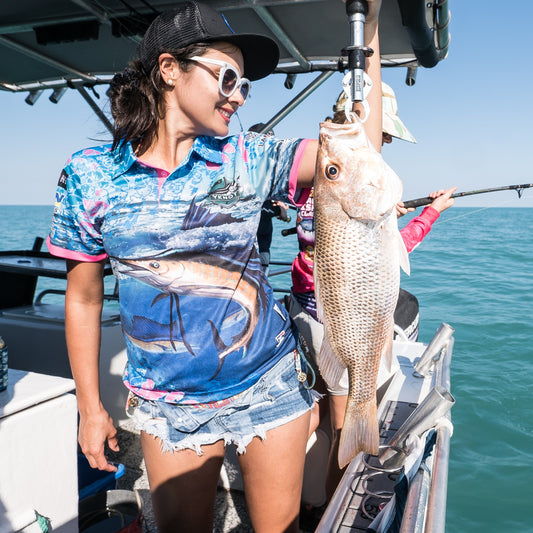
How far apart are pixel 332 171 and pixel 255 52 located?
60 centimetres

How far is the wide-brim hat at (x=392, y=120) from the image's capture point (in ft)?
9.36

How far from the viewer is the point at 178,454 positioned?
1708mm

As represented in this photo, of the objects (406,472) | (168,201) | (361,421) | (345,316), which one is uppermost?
(168,201)

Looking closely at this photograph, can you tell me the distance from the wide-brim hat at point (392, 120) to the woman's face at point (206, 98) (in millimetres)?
1416

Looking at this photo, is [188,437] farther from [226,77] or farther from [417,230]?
[417,230]

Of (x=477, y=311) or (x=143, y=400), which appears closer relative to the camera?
(x=143, y=400)

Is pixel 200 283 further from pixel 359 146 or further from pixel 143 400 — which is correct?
pixel 359 146

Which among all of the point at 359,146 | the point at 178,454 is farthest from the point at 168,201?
the point at 178,454

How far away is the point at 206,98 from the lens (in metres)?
1.59

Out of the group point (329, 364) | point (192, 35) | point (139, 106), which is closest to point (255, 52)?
point (192, 35)

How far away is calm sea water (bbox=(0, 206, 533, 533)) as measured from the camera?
510cm

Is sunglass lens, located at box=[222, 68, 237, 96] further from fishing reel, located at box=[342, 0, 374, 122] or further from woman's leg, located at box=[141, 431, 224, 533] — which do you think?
woman's leg, located at box=[141, 431, 224, 533]

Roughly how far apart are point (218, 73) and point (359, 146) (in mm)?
538

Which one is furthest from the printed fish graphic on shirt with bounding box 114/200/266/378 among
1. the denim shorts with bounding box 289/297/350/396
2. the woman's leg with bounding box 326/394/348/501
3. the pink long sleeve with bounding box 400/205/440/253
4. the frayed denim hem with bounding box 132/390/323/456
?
the pink long sleeve with bounding box 400/205/440/253
